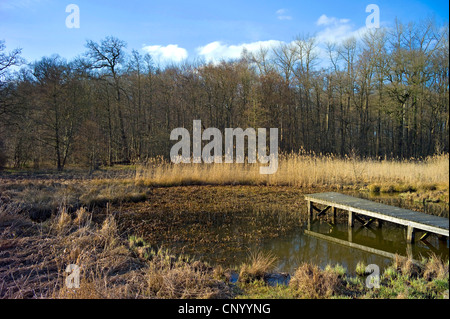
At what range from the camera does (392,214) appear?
4719 mm

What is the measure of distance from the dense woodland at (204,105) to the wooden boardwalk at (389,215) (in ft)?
38.6

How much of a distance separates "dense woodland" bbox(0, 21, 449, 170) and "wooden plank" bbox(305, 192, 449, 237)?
11884 mm

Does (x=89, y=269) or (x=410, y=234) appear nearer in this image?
(x=89, y=269)

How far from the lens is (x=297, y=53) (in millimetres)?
22797

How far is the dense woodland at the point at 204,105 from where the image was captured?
54.3 ft

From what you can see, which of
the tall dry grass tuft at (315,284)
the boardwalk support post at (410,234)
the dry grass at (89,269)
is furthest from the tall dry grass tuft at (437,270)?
the dry grass at (89,269)

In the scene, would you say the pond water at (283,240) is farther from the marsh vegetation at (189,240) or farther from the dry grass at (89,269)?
the dry grass at (89,269)

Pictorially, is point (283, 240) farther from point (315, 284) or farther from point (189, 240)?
point (315, 284)

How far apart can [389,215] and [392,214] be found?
0.05 m

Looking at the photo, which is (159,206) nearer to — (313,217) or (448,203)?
(313,217)

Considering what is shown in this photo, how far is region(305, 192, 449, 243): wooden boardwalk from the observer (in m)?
3.49

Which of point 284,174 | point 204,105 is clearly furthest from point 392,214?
point 204,105

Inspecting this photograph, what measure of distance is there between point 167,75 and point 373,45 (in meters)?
13.9

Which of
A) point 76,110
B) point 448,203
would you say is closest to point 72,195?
point 448,203
